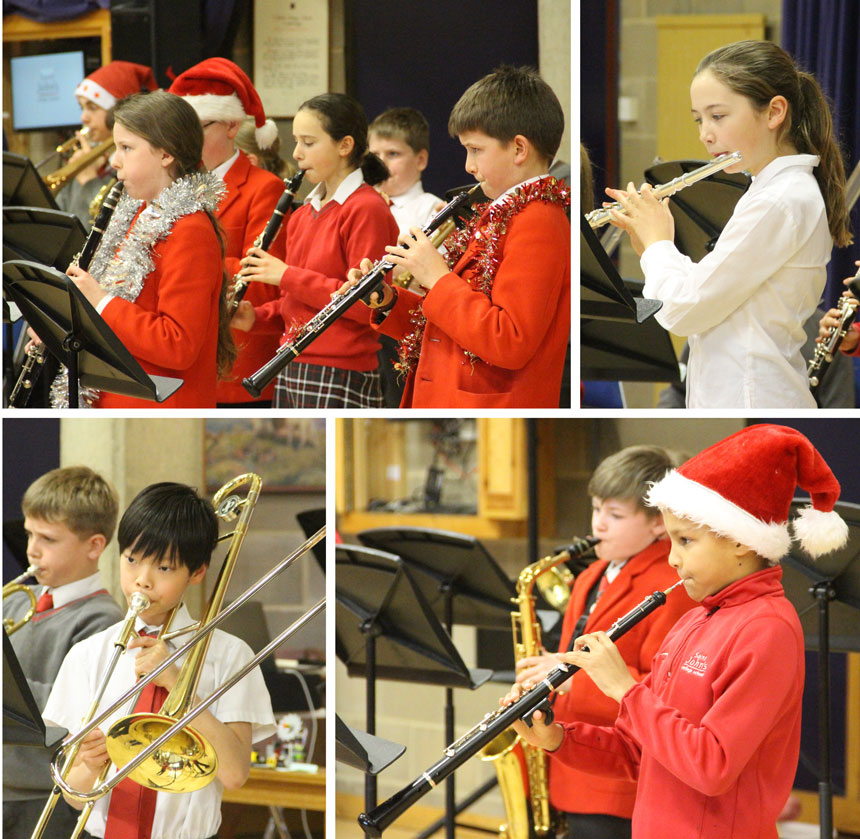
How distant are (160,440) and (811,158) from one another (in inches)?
46.5

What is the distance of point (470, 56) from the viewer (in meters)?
1.97

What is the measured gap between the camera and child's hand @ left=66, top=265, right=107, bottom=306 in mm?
1939

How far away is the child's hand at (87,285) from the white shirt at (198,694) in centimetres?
56

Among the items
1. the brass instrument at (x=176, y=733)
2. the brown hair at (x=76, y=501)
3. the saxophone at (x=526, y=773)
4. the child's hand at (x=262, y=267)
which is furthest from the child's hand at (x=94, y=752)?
the child's hand at (x=262, y=267)

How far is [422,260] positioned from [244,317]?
401 mm

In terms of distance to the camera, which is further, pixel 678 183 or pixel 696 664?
pixel 678 183

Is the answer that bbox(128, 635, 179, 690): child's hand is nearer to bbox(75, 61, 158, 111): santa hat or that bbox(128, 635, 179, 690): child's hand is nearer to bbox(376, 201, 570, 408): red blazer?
bbox(376, 201, 570, 408): red blazer

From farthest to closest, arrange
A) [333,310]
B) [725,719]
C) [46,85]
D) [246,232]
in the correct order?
[46,85]
[246,232]
[333,310]
[725,719]

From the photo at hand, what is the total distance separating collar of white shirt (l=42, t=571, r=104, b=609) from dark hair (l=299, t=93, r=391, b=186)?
0.87 m

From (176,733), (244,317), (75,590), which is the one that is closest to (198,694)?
(176,733)

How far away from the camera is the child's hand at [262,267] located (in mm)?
1986

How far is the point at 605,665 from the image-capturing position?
163cm

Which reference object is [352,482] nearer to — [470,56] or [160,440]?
[160,440]

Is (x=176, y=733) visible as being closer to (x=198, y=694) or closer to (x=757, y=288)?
(x=198, y=694)
